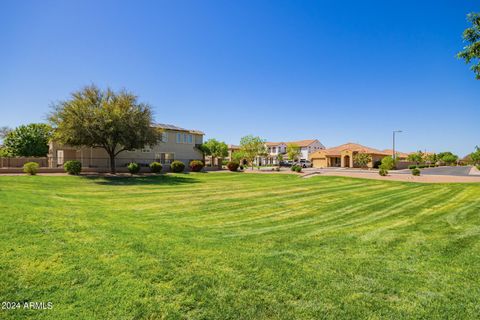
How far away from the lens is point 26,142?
41.6 meters

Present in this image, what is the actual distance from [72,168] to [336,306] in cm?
2864

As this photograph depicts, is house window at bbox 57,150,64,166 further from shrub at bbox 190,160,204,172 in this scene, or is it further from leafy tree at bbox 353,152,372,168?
leafy tree at bbox 353,152,372,168

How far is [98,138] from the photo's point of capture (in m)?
24.5

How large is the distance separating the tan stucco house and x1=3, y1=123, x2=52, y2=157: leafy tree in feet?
200

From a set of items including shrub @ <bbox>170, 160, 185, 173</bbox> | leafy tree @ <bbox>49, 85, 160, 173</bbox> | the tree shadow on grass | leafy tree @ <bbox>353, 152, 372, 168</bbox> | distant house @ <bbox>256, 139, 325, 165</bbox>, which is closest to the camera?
the tree shadow on grass

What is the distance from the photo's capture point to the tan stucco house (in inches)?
2399

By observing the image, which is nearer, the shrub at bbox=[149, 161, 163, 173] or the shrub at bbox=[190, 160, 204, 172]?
the shrub at bbox=[149, 161, 163, 173]

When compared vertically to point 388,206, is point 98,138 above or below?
above

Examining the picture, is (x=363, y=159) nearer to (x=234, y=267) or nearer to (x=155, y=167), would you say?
(x=155, y=167)

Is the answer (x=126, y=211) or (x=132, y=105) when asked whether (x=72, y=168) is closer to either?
(x=132, y=105)

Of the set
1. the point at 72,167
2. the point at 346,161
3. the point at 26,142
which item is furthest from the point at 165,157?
the point at 346,161

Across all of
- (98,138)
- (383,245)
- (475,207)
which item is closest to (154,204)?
(383,245)

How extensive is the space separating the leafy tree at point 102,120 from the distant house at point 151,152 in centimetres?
390

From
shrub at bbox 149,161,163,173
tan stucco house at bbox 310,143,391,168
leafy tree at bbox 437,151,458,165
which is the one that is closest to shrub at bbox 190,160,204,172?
shrub at bbox 149,161,163,173
